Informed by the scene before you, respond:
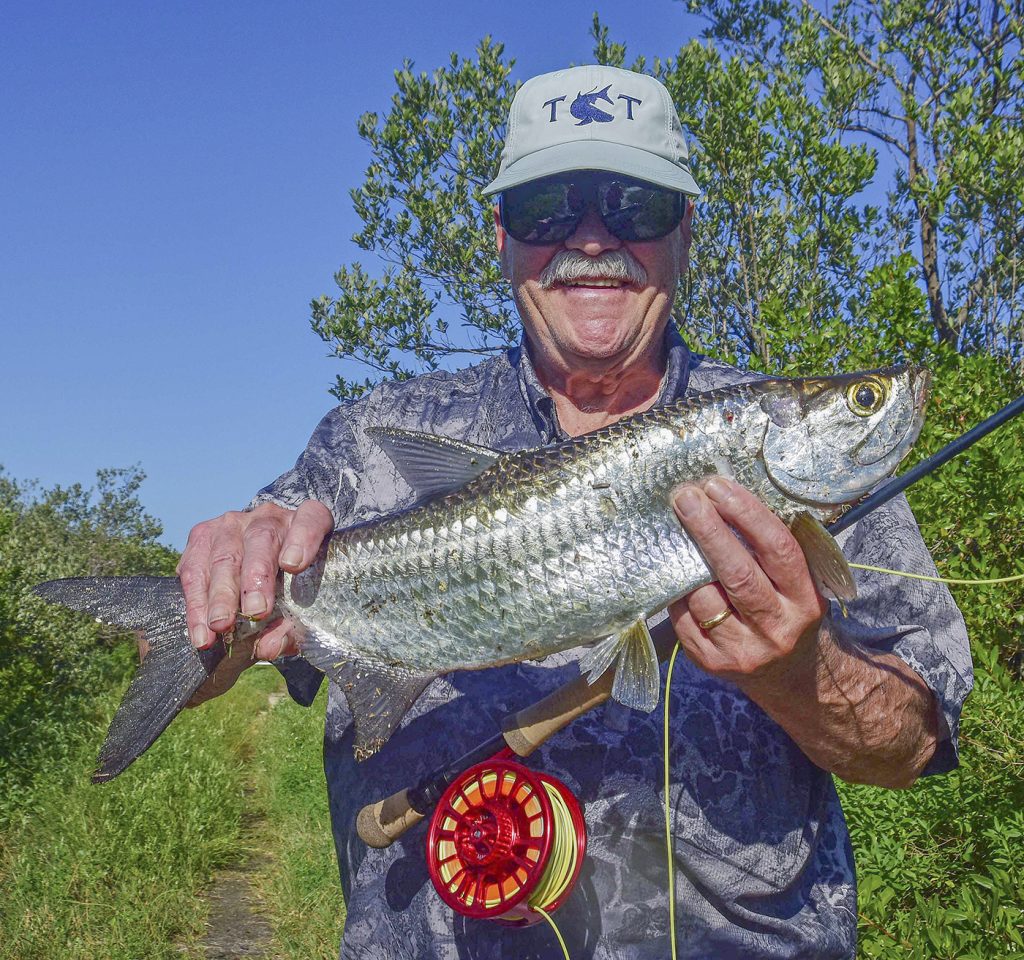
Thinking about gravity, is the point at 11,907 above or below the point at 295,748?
below

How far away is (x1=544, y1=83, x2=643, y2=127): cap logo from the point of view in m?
3.79

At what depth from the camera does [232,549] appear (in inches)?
116

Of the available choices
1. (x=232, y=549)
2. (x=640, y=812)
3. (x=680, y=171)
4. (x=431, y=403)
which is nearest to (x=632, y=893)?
(x=640, y=812)

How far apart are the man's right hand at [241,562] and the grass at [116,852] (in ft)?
20.3

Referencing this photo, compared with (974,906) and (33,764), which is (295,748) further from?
(974,906)

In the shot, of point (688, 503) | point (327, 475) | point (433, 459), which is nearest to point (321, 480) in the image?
point (327, 475)

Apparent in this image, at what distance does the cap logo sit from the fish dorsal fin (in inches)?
56.2

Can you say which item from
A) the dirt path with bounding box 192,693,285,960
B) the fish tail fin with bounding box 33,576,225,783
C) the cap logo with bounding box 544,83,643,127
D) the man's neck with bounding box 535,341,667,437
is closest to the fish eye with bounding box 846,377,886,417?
the man's neck with bounding box 535,341,667,437

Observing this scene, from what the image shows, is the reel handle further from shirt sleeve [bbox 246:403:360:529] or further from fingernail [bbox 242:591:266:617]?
shirt sleeve [bbox 246:403:360:529]

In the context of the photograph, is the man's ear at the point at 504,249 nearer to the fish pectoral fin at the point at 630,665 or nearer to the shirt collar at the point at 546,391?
the shirt collar at the point at 546,391

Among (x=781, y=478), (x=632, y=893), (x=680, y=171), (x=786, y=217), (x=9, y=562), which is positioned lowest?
(x=632, y=893)

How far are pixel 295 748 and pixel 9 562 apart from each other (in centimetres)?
432

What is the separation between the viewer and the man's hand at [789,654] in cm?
262

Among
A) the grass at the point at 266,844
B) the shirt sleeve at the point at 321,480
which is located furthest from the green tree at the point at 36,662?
the shirt sleeve at the point at 321,480
